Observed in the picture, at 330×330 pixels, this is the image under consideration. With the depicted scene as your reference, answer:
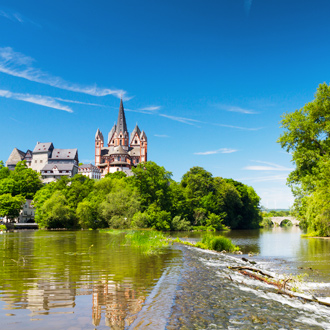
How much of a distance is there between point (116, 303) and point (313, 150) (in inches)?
1391

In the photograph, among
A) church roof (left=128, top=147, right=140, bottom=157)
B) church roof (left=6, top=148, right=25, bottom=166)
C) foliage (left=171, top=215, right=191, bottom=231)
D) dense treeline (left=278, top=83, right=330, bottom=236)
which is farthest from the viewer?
church roof (left=128, top=147, right=140, bottom=157)

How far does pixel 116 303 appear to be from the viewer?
25.0 feet

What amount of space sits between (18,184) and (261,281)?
127772mm

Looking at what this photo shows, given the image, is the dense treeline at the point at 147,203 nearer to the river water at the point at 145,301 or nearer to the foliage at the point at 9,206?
the foliage at the point at 9,206

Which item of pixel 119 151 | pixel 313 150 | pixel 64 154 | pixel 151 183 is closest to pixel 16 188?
pixel 64 154

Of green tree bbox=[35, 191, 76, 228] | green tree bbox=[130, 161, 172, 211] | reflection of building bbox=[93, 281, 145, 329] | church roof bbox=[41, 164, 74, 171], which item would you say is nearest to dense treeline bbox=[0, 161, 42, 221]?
green tree bbox=[35, 191, 76, 228]

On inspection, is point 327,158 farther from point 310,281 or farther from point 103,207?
point 103,207

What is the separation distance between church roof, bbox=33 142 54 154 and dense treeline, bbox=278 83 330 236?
543ft

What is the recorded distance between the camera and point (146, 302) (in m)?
7.84

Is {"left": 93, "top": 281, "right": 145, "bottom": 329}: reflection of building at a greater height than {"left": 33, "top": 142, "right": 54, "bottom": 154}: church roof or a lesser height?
lesser

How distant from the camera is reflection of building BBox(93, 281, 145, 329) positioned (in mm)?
6306

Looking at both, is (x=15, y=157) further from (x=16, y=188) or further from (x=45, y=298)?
(x=45, y=298)

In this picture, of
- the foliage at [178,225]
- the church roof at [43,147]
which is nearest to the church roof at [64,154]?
the church roof at [43,147]

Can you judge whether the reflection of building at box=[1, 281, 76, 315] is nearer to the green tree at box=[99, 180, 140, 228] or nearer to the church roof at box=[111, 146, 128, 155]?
the green tree at box=[99, 180, 140, 228]
